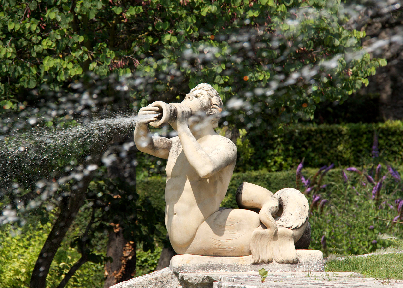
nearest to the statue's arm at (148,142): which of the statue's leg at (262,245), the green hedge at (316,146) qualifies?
the statue's leg at (262,245)

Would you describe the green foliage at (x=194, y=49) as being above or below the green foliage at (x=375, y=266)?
above

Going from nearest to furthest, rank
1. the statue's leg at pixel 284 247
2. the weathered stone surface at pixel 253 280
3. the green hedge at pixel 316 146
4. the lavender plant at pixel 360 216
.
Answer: the weathered stone surface at pixel 253 280 < the statue's leg at pixel 284 247 < the lavender plant at pixel 360 216 < the green hedge at pixel 316 146

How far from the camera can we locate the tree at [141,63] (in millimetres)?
5113

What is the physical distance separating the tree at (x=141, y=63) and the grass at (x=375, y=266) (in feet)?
6.28

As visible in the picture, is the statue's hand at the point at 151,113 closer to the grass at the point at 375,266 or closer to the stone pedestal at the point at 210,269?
the stone pedestal at the point at 210,269

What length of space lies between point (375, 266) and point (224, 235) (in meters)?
1.12

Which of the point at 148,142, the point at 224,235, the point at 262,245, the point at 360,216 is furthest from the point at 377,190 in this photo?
the point at 148,142

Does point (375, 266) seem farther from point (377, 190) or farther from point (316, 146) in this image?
point (316, 146)

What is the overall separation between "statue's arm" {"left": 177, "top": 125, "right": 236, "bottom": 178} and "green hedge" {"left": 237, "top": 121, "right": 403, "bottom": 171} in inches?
285

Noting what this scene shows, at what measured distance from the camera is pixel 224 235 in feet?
12.2

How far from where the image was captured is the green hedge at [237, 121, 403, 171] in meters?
10.9

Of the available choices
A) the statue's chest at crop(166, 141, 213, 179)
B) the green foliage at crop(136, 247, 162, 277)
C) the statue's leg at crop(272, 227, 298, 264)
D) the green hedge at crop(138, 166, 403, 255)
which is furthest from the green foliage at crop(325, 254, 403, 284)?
the green foliage at crop(136, 247, 162, 277)

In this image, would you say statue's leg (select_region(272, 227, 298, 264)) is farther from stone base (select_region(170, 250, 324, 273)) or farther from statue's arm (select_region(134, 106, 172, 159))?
statue's arm (select_region(134, 106, 172, 159))

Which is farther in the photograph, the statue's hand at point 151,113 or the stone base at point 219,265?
the stone base at point 219,265
